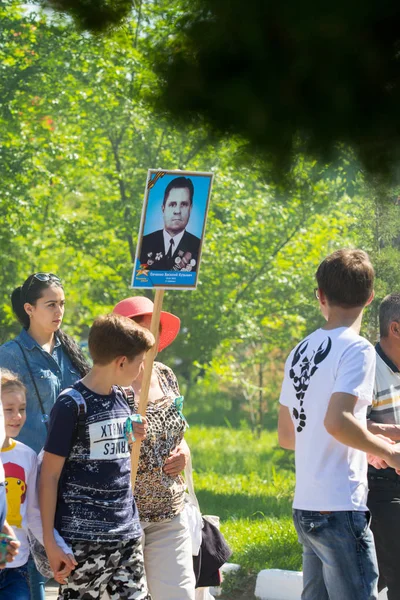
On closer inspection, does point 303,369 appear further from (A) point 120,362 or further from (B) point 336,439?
(A) point 120,362

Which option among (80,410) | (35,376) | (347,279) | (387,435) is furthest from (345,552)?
(35,376)

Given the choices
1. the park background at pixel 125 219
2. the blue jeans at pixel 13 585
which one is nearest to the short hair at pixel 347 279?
the blue jeans at pixel 13 585

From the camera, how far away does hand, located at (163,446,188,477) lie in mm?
3976

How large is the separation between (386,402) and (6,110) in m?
7.33

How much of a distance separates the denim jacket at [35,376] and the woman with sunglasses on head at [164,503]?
1.72ft

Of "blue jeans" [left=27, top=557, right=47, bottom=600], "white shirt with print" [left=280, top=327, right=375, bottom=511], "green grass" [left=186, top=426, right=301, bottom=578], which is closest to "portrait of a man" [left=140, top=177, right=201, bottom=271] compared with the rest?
"white shirt with print" [left=280, top=327, right=375, bottom=511]

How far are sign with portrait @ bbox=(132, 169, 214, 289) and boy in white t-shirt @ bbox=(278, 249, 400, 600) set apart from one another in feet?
3.47

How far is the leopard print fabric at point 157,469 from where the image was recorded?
391 centimetres

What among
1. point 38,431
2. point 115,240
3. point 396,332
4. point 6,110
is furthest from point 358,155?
point 115,240

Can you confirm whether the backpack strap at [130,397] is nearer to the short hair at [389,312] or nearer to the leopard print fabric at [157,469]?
the leopard print fabric at [157,469]

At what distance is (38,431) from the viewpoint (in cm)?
426

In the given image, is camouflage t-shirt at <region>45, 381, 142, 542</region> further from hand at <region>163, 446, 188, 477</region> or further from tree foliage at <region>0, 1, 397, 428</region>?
tree foliage at <region>0, 1, 397, 428</region>

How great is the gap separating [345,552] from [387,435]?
831 mm

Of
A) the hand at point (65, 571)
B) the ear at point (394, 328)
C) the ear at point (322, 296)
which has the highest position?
the ear at point (322, 296)
